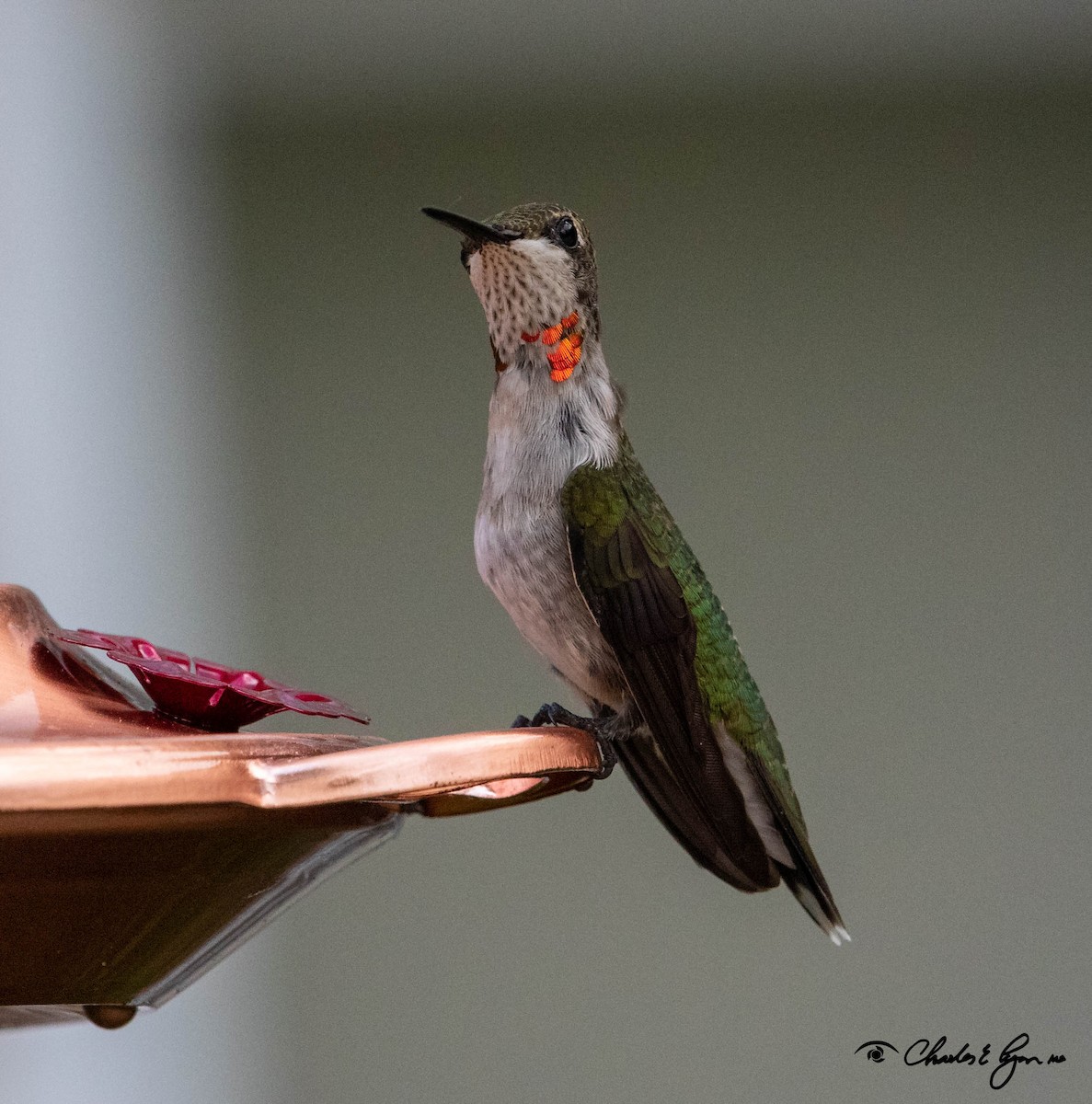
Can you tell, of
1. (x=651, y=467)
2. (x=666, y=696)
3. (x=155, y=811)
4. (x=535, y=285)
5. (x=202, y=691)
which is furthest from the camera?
(x=651, y=467)

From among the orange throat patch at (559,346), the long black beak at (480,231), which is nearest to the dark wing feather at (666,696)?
the orange throat patch at (559,346)

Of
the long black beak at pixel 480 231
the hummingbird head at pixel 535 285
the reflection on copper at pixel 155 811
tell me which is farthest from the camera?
the hummingbird head at pixel 535 285

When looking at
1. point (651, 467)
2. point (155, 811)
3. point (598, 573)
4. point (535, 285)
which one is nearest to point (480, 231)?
point (535, 285)

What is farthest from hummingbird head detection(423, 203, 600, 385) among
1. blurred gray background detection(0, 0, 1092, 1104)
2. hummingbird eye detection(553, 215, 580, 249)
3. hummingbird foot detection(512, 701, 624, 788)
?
blurred gray background detection(0, 0, 1092, 1104)

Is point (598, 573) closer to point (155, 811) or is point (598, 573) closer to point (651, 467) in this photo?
point (155, 811)

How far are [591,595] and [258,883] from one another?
1.98ft

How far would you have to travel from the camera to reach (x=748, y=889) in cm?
143

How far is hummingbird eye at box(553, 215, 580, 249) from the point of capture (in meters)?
1.46

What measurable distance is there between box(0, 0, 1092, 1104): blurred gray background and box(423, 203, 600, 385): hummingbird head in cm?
145

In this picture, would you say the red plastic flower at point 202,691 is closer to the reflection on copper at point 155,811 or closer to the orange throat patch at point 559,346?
the reflection on copper at point 155,811

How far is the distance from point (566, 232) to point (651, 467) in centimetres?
179

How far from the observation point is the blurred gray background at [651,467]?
2.96m

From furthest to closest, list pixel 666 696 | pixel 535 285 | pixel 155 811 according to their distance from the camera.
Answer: pixel 535 285
pixel 666 696
pixel 155 811

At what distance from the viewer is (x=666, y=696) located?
4.32ft
